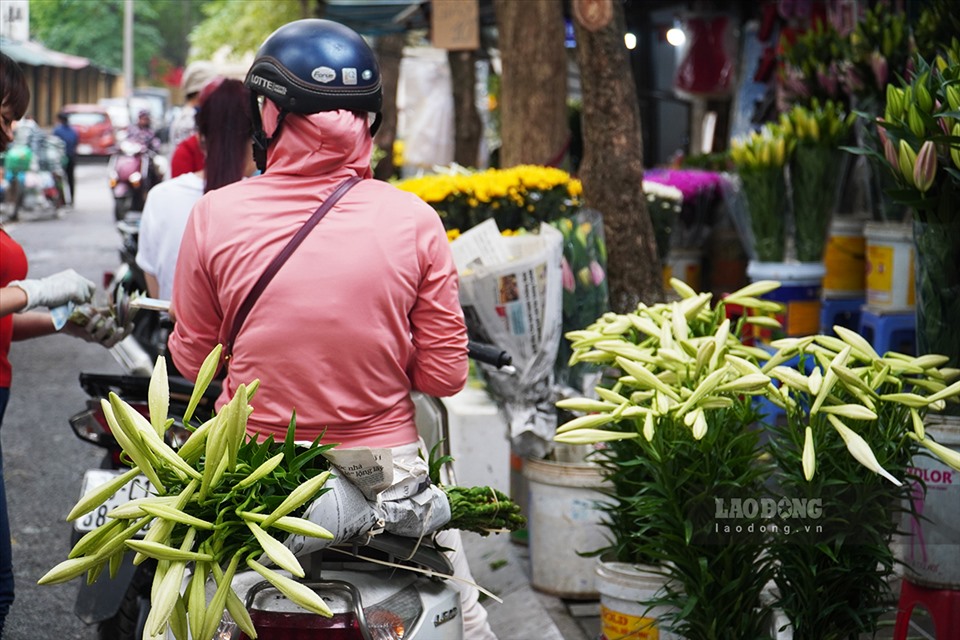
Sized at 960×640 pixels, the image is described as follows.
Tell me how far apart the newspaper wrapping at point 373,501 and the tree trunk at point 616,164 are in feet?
10.3

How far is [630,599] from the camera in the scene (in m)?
3.84

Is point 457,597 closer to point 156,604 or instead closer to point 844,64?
point 156,604

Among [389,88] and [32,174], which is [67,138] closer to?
[32,174]

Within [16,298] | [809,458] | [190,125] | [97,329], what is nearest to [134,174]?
[190,125]

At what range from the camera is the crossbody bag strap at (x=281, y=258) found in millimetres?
2916

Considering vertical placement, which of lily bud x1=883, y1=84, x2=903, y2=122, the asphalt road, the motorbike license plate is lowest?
the asphalt road

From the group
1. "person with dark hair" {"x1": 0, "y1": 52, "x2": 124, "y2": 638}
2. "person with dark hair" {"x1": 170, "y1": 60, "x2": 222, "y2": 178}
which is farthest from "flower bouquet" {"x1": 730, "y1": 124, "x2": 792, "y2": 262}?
"person with dark hair" {"x1": 0, "y1": 52, "x2": 124, "y2": 638}

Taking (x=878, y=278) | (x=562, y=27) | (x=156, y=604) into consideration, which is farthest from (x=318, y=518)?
(x=562, y=27)

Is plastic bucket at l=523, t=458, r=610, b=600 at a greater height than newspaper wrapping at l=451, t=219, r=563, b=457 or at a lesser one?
lesser

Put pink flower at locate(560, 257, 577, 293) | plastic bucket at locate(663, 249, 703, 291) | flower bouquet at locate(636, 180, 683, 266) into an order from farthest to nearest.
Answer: plastic bucket at locate(663, 249, 703, 291)
flower bouquet at locate(636, 180, 683, 266)
pink flower at locate(560, 257, 577, 293)

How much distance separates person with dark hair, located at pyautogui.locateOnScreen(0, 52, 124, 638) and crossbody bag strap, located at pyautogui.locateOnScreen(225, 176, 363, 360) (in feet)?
3.04

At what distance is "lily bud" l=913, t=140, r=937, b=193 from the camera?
11.8 ft

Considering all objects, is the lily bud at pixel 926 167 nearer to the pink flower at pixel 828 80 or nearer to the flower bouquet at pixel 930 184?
the flower bouquet at pixel 930 184

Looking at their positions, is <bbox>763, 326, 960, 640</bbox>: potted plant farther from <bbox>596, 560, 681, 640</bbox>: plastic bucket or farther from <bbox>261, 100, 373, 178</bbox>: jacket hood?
<bbox>261, 100, 373, 178</bbox>: jacket hood
